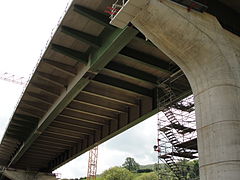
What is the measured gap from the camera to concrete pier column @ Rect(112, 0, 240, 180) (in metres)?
9.88

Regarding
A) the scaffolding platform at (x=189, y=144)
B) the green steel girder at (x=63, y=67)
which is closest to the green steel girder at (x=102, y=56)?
the green steel girder at (x=63, y=67)

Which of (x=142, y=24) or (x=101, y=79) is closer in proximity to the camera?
(x=142, y=24)

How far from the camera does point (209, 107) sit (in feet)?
34.4

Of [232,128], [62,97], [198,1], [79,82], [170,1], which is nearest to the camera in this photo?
[232,128]

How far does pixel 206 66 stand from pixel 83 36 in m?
6.76

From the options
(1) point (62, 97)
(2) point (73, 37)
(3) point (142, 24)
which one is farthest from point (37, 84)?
(3) point (142, 24)

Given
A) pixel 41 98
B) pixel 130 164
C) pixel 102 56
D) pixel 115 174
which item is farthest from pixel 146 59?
pixel 130 164

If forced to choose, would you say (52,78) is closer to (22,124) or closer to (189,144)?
(189,144)

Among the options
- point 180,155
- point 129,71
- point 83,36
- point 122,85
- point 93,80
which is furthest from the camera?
point 122,85

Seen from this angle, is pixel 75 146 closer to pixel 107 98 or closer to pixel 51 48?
pixel 107 98

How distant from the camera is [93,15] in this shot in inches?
550

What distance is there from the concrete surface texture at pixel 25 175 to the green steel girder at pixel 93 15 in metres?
32.5

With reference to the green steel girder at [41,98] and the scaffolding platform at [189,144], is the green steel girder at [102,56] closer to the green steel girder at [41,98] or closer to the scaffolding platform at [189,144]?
the green steel girder at [41,98]

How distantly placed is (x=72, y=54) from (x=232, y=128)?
958 cm
